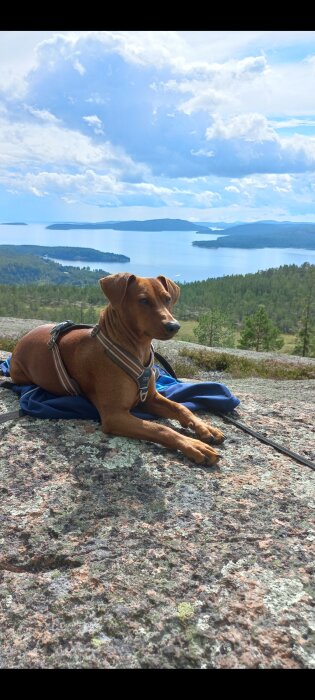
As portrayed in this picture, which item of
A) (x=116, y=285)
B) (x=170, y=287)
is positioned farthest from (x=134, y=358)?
(x=170, y=287)

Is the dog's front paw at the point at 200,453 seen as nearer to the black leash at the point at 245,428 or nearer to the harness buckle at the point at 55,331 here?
the black leash at the point at 245,428

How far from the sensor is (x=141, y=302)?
5629 mm

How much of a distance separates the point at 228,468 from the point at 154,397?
1.52 metres

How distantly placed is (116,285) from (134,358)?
2.91ft

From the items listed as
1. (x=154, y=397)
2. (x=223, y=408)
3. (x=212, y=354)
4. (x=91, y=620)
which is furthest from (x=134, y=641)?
(x=212, y=354)

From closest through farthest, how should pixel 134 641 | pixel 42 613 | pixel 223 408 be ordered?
pixel 134 641
pixel 42 613
pixel 223 408

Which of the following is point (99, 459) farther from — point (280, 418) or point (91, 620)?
point (280, 418)

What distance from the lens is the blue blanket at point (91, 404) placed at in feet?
20.6

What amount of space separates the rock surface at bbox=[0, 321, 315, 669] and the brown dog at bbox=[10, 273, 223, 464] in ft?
0.63

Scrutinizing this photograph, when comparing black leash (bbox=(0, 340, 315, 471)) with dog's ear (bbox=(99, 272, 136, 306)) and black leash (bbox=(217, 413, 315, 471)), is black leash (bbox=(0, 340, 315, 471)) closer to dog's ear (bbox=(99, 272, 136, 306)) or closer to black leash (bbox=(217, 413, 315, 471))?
black leash (bbox=(217, 413, 315, 471))

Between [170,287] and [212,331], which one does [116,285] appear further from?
[212,331]

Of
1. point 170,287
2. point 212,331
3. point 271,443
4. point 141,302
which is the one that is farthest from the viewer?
point 212,331

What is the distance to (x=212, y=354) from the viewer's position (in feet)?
82.2

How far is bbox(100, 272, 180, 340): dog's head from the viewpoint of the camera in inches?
218
